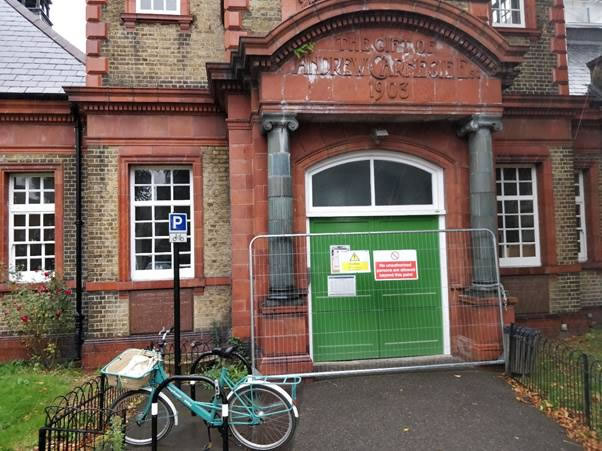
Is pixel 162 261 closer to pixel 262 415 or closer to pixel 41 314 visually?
pixel 41 314

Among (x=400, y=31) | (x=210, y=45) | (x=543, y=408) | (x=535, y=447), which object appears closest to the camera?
(x=535, y=447)

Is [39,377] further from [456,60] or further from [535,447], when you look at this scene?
[456,60]

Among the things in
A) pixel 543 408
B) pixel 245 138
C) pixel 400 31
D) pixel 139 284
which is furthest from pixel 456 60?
pixel 139 284

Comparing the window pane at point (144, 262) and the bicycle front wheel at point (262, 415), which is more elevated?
the window pane at point (144, 262)

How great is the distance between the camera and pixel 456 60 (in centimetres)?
718

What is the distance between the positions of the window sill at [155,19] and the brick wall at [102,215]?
253cm

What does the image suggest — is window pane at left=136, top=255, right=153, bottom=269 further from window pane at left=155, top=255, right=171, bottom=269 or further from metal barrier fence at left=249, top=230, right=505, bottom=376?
metal barrier fence at left=249, top=230, right=505, bottom=376

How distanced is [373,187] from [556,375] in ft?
→ 12.8

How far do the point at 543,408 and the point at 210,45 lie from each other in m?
8.25

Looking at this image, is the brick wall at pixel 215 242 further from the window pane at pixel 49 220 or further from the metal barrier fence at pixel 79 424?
the window pane at pixel 49 220

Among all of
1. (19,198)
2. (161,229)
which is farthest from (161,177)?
(19,198)

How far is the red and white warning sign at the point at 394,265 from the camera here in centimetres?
659

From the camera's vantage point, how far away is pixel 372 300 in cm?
695

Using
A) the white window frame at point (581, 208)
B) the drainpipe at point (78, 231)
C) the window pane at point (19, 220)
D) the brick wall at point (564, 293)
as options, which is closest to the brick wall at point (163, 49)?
the drainpipe at point (78, 231)
